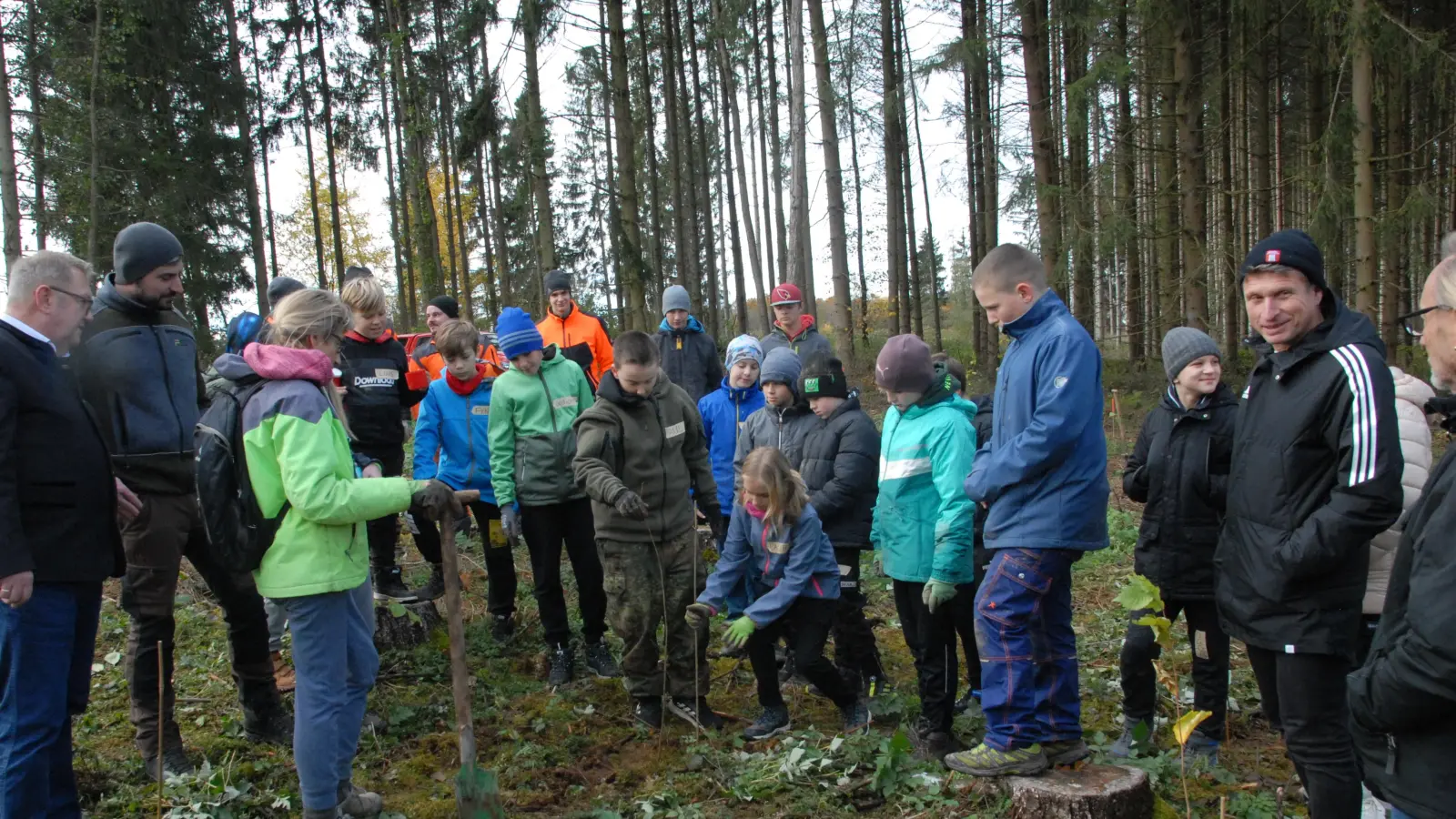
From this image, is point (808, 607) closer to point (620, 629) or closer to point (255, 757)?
point (620, 629)

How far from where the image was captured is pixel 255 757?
13.6 feet

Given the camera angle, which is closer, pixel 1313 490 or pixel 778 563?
pixel 1313 490

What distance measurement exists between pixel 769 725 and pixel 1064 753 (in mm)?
1480

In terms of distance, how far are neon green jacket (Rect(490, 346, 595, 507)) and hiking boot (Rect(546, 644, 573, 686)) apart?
88 cm

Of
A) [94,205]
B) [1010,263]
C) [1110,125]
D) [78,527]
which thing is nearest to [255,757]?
[78,527]

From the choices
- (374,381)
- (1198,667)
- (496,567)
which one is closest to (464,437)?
(374,381)

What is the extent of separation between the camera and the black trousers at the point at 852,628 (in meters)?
4.82

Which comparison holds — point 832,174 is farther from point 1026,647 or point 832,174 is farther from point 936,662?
point 1026,647

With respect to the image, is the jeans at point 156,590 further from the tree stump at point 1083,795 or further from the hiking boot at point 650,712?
the tree stump at point 1083,795

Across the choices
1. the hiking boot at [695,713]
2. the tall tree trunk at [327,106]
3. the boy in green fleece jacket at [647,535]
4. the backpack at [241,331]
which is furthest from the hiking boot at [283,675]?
the tall tree trunk at [327,106]

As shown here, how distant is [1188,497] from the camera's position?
396 centimetres

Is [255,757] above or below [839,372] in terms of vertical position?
below

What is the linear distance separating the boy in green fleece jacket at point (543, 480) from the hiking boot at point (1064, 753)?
2.61 metres

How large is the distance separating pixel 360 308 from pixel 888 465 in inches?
135
